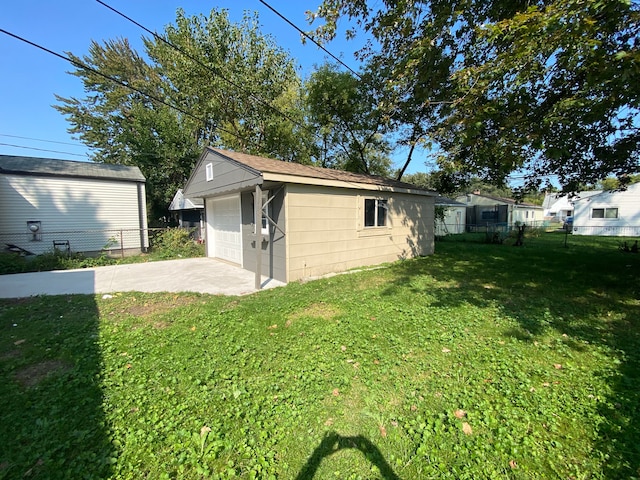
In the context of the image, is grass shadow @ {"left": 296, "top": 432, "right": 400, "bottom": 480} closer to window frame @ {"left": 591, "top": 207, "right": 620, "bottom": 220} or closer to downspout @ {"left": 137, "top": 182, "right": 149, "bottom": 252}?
downspout @ {"left": 137, "top": 182, "right": 149, "bottom": 252}

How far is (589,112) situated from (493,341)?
4311 mm

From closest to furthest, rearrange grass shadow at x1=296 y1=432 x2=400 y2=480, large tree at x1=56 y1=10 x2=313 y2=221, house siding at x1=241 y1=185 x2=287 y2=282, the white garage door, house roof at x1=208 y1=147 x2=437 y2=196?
grass shadow at x1=296 y1=432 x2=400 y2=480
house roof at x1=208 y1=147 x2=437 y2=196
house siding at x1=241 y1=185 x2=287 y2=282
the white garage door
large tree at x1=56 y1=10 x2=313 y2=221

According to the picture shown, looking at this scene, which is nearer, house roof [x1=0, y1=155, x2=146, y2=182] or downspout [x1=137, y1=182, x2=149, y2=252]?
house roof [x1=0, y1=155, x2=146, y2=182]

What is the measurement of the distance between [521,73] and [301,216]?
16.0 ft

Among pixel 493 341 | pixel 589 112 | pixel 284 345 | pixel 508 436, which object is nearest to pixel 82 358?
pixel 284 345

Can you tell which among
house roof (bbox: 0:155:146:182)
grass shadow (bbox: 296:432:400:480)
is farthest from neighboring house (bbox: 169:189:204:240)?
grass shadow (bbox: 296:432:400:480)

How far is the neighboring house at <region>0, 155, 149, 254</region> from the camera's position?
10.6 metres

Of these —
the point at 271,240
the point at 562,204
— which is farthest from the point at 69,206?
the point at 562,204

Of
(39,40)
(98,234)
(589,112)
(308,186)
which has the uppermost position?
(39,40)

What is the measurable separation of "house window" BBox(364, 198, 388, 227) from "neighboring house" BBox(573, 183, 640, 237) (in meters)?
18.7

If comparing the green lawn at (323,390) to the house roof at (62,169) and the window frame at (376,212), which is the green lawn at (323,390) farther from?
the house roof at (62,169)

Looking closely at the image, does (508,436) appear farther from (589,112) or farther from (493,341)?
(589,112)

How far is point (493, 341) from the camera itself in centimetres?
351

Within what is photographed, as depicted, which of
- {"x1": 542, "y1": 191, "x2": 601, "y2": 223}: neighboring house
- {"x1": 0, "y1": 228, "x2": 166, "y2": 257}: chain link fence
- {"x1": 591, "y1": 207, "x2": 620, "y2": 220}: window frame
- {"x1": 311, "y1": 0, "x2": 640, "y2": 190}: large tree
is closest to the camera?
{"x1": 311, "y1": 0, "x2": 640, "y2": 190}: large tree
